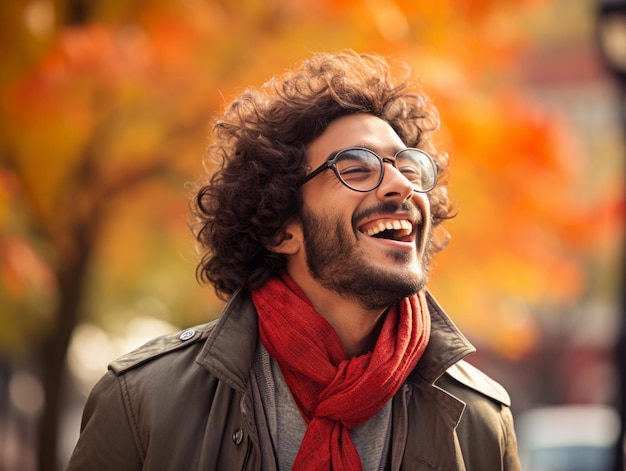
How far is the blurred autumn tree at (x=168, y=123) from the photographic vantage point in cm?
720

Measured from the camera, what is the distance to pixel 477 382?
3635 mm

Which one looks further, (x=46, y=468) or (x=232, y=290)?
(x=46, y=468)

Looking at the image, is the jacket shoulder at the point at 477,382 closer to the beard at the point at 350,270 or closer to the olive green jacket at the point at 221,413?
the olive green jacket at the point at 221,413

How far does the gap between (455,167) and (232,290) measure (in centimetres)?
474

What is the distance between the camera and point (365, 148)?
11.7 feet

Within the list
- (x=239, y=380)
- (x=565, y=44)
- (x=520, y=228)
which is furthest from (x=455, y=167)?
(x=565, y=44)

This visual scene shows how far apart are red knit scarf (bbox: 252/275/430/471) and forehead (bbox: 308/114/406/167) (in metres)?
0.54

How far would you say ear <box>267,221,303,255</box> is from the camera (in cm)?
374

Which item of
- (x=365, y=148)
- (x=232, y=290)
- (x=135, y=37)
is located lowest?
(x=232, y=290)

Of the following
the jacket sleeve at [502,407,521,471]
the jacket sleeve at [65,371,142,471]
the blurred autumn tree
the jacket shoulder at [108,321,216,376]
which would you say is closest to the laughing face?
the jacket shoulder at [108,321,216,376]

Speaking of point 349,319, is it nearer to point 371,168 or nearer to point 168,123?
point 371,168

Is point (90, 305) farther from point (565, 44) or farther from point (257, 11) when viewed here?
point (565, 44)

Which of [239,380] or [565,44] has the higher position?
[565,44]

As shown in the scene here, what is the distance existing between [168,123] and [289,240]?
14.2ft
